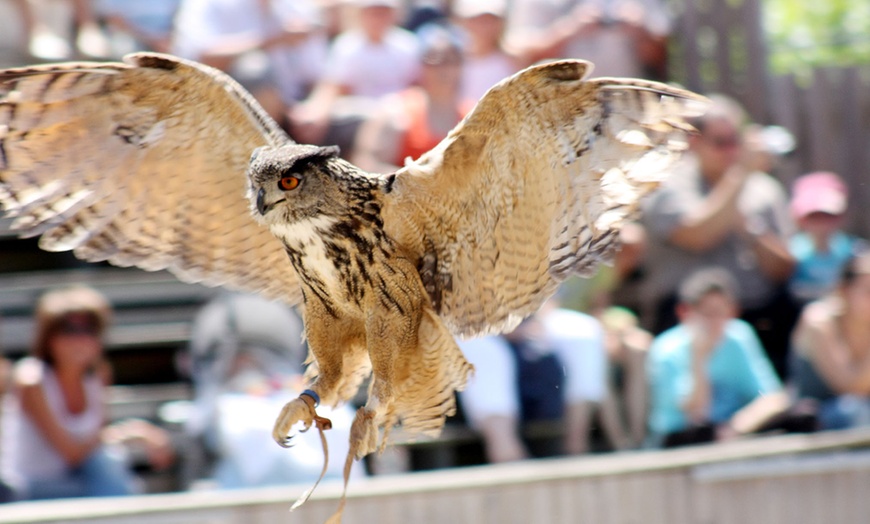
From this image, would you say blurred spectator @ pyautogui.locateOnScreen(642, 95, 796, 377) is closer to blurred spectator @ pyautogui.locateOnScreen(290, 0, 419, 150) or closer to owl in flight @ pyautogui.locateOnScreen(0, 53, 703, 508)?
blurred spectator @ pyautogui.locateOnScreen(290, 0, 419, 150)

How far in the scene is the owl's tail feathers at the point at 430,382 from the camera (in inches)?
172

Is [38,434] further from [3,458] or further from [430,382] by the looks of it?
[430,382]

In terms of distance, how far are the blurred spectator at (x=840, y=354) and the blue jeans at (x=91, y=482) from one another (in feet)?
11.5

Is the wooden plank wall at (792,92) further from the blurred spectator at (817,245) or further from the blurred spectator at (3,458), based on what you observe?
the blurred spectator at (3,458)

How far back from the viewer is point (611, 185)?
13.8 ft

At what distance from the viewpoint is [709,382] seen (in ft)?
21.6

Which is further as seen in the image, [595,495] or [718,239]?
[718,239]

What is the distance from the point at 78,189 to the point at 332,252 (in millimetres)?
1016

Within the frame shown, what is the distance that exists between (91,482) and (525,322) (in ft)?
7.48

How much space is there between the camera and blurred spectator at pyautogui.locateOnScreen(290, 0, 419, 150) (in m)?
7.23

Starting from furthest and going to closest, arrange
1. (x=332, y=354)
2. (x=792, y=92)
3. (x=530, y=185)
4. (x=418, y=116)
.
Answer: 1. (x=792, y=92)
2. (x=418, y=116)
3. (x=332, y=354)
4. (x=530, y=185)

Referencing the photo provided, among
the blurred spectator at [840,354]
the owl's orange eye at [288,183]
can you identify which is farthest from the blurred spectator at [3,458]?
the blurred spectator at [840,354]

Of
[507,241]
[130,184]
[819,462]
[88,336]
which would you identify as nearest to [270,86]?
[88,336]

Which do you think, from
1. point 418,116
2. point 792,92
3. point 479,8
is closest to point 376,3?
point 479,8
